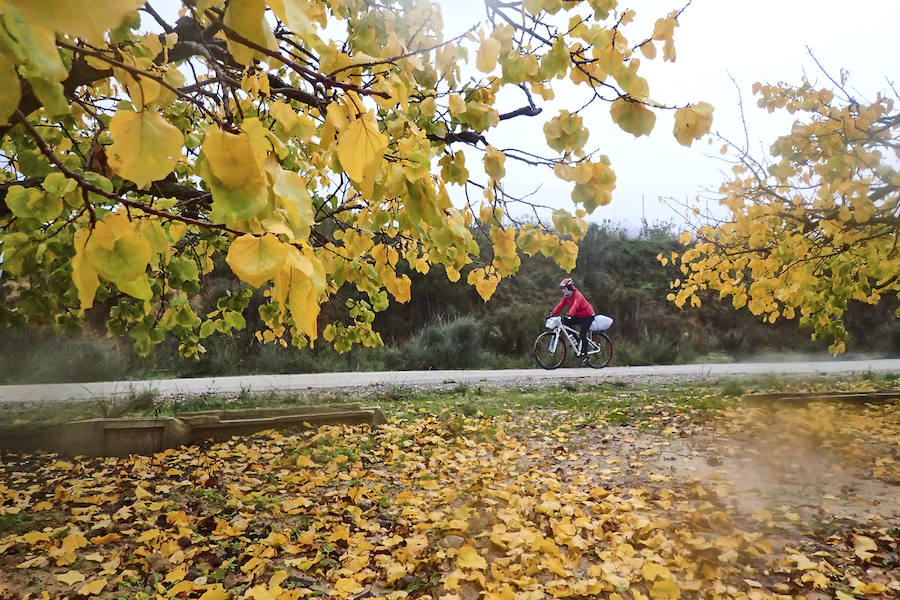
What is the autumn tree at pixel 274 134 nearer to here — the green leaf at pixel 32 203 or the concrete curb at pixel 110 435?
the green leaf at pixel 32 203

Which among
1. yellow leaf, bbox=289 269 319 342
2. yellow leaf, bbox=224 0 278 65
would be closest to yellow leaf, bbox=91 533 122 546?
yellow leaf, bbox=289 269 319 342

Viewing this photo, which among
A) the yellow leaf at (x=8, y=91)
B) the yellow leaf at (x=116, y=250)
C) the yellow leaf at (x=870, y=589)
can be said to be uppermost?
the yellow leaf at (x=8, y=91)

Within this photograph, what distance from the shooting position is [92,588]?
87.5 inches

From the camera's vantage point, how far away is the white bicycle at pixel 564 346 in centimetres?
1012

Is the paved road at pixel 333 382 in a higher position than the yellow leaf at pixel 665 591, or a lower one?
higher

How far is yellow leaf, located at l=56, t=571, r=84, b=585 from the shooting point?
2.31 metres

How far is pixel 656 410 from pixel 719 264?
1.89m

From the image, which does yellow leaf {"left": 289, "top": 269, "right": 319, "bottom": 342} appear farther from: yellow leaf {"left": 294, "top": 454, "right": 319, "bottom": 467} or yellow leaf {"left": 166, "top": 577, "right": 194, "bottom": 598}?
yellow leaf {"left": 294, "top": 454, "right": 319, "bottom": 467}

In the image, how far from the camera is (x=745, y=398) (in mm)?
6121

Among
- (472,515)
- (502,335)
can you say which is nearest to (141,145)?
(472,515)

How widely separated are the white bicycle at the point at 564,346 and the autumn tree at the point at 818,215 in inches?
142

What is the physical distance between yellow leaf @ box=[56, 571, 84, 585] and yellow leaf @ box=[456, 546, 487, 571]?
154 centimetres

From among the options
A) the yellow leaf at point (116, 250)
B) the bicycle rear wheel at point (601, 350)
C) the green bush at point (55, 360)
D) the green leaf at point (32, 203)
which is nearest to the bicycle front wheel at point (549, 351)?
the bicycle rear wheel at point (601, 350)

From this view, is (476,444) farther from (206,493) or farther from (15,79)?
(15,79)
